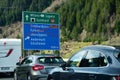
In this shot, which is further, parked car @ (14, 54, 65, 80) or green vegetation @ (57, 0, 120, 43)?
green vegetation @ (57, 0, 120, 43)

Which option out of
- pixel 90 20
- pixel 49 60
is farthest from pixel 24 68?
pixel 90 20

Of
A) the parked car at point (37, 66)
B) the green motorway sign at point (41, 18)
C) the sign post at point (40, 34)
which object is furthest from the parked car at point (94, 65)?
the green motorway sign at point (41, 18)

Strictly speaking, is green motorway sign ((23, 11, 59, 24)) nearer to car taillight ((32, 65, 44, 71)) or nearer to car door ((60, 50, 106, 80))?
car taillight ((32, 65, 44, 71))

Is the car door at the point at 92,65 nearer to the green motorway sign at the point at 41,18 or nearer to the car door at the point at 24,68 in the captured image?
the car door at the point at 24,68

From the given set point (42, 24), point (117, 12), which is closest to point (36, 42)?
point (42, 24)

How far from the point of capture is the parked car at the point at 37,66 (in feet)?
52.3

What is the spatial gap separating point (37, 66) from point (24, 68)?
1099 millimetres

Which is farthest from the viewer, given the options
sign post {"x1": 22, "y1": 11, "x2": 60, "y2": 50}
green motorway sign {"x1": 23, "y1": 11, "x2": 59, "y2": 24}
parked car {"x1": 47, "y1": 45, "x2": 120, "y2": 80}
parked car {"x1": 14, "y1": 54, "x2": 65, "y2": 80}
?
green motorway sign {"x1": 23, "y1": 11, "x2": 59, "y2": 24}

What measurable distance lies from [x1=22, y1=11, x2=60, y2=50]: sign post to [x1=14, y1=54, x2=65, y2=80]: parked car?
1161 centimetres

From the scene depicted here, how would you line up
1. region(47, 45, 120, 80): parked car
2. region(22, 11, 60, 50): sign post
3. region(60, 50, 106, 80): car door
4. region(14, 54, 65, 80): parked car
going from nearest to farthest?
1. region(47, 45, 120, 80): parked car
2. region(60, 50, 106, 80): car door
3. region(14, 54, 65, 80): parked car
4. region(22, 11, 60, 50): sign post

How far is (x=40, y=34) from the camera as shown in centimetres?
2947

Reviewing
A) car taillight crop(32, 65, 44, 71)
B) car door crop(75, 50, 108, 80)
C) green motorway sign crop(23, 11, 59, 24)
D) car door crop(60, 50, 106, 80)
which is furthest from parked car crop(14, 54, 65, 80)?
green motorway sign crop(23, 11, 59, 24)

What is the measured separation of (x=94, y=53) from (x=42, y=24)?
69.9 ft

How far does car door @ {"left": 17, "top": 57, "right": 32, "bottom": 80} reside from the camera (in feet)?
55.2
